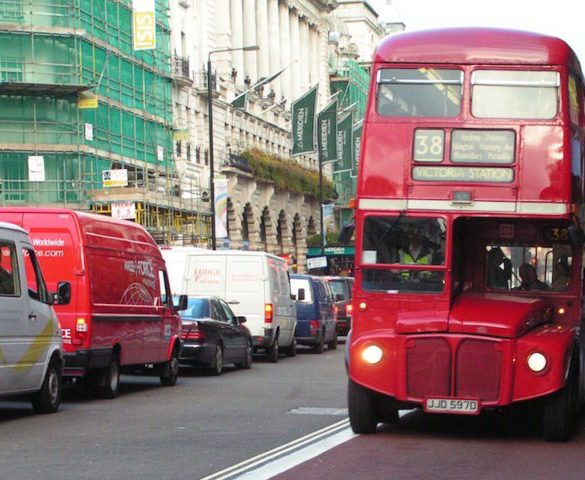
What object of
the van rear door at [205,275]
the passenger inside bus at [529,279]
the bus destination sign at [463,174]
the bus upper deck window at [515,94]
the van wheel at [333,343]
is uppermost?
the bus upper deck window at [515,94]

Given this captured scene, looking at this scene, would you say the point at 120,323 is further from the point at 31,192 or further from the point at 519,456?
the point at 31,192

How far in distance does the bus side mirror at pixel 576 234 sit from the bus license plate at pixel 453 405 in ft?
6.79

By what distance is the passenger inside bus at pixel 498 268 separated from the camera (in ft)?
52.6

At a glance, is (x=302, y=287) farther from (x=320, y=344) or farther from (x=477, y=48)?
(x=477, y=48)

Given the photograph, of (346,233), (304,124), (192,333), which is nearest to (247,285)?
(192,333)

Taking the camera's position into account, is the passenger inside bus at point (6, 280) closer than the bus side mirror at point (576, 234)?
No

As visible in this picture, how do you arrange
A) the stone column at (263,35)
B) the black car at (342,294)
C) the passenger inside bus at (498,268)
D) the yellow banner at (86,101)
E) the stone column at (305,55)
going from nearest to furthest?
the passenger inside bus at (498,268) < the black car at (342,294) < the yellow banner at (86,101) < the stone column at (263,35) < the stone column at (305,55)

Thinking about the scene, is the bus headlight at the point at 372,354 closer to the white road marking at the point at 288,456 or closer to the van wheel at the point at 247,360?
the white road marking at the point at 288,456

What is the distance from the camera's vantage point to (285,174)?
8906 centimetres

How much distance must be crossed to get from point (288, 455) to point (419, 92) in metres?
4.48

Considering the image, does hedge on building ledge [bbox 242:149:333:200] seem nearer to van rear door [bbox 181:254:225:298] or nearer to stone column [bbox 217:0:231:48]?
stone column [bbox 217:0:231:48]

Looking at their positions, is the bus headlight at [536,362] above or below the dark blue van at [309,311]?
above

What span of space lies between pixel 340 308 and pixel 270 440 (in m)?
31.7

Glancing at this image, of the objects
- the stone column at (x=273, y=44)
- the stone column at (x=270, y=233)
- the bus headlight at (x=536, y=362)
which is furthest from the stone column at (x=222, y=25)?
the bus headlight at (x=536, y=362)
